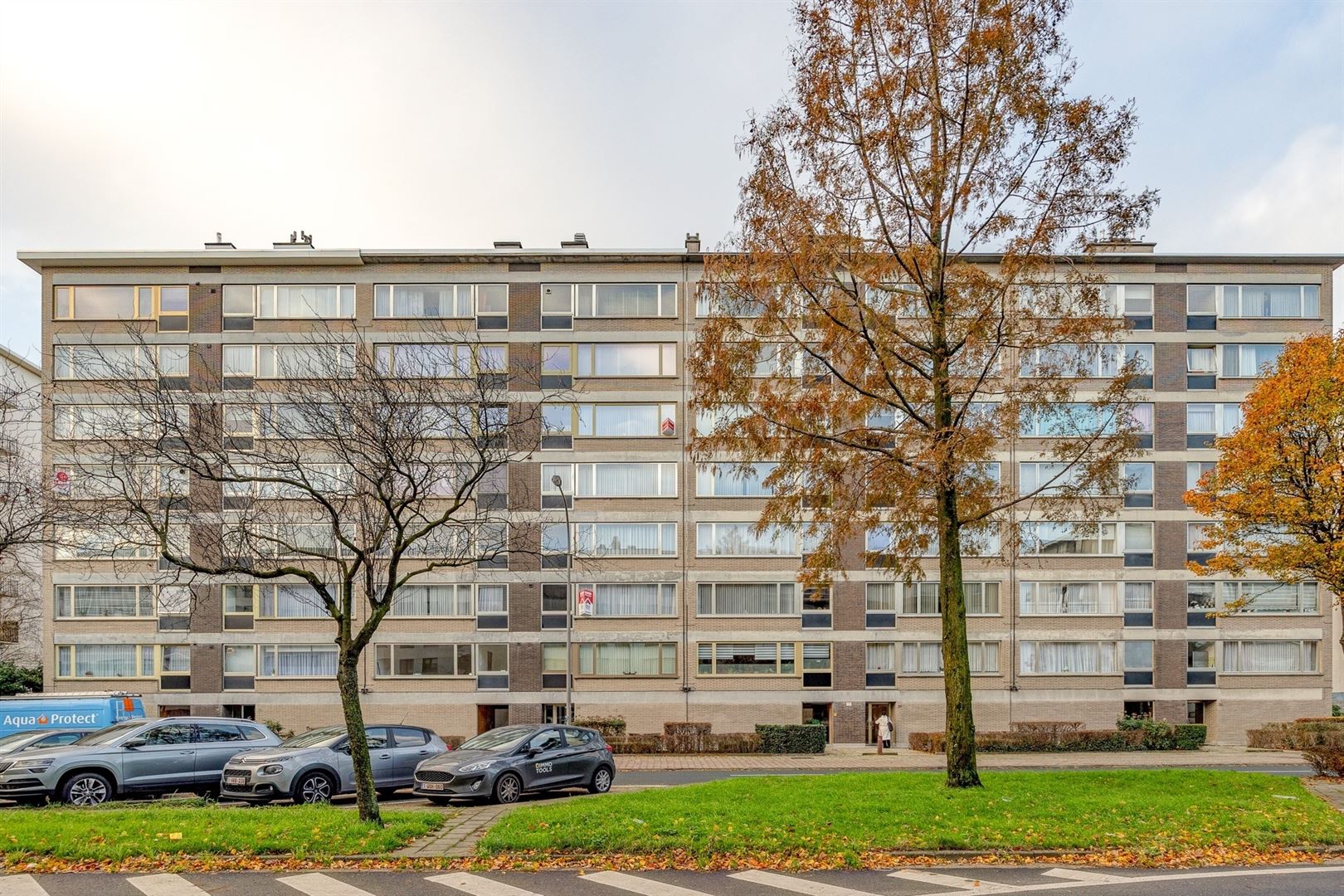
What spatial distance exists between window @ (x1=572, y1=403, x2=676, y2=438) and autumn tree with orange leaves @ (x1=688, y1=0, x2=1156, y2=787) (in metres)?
20.3

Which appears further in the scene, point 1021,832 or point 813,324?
point 813,324

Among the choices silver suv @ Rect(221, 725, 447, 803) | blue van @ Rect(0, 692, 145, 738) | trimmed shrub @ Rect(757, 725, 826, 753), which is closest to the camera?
silver suv @ Rect(221, 725, 447, 803)

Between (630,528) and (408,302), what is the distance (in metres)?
11.7

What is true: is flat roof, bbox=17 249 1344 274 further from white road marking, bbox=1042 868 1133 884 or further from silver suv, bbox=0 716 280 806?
white road marking, bbox=1042 868 1133 884

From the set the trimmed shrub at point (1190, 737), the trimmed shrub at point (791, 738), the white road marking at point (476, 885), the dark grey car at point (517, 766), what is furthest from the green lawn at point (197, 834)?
the trimmed shrub at point (1190, 737)

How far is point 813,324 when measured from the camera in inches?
632

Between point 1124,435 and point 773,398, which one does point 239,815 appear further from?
point 1124,435

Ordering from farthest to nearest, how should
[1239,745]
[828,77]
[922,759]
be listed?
[1239,745] < [922,759] < [828,77]

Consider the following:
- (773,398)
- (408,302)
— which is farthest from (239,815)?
(408,302)

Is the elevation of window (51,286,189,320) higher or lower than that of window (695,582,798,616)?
higher

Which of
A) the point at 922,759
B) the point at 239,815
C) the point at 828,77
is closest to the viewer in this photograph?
the point at 239,815

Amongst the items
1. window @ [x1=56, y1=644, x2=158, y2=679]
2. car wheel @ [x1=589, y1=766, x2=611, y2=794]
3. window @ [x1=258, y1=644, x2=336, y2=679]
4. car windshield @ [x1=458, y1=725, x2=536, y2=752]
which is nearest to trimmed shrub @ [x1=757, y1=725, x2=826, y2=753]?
car wheel @ [x1=589, y1=766, x2=611, y2=794]

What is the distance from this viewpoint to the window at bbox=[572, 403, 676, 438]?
37.0 meters

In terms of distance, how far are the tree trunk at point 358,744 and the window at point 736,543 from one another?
942 inches
